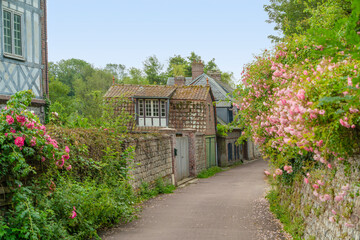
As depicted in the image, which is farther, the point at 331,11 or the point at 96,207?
the point at 331,11

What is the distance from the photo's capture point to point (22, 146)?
20.6 feet

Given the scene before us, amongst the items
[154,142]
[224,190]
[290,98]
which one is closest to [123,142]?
[154,142]

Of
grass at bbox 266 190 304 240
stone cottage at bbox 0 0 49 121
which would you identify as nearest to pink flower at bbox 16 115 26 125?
grass at bbox 266 190 304 240

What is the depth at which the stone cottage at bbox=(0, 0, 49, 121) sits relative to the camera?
1223 cm

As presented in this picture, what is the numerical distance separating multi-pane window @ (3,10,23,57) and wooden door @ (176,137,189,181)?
8.08 metres

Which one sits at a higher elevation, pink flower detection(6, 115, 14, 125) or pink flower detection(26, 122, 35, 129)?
pink flower detection(6, 115, 14, 125)

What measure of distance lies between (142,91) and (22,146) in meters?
19.9

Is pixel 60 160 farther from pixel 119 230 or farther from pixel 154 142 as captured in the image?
pixel 154 142

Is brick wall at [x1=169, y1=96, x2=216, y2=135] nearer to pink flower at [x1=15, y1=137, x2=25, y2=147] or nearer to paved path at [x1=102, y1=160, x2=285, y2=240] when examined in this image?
paved path at [x1=102, y1=160, x2=285, y2=240]

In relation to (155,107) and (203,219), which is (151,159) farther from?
(155,107)

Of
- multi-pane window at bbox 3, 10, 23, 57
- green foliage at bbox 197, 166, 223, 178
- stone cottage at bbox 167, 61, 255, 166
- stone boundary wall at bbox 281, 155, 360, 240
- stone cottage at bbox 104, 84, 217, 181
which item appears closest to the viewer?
stone boundary wall at bbox 281, 155, 360, 240

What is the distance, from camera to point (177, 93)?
86.1 ft

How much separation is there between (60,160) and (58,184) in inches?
31.7

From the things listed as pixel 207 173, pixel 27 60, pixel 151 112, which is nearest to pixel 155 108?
pixel 151 112
